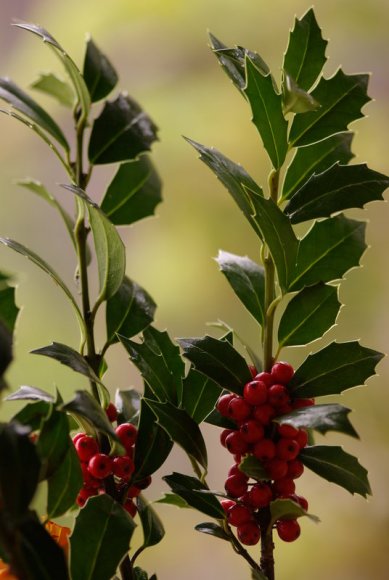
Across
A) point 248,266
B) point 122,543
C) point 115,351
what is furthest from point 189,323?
point 122,543

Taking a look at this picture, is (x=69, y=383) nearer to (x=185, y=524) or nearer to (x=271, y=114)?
(x=185, y=524)

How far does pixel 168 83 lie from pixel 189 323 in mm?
478

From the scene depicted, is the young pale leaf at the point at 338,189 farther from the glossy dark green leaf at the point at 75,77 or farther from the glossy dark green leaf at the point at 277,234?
the glossy dark green leaf at the point at 75,77

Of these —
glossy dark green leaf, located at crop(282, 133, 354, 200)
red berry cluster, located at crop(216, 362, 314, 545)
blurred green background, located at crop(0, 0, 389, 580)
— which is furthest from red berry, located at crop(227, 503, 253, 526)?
blurred green background, located at crop(0, 0, 389, 580)

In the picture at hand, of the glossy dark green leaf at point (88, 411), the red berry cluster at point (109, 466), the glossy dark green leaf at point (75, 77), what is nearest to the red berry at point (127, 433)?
the red berry cluster at point (109, 466)

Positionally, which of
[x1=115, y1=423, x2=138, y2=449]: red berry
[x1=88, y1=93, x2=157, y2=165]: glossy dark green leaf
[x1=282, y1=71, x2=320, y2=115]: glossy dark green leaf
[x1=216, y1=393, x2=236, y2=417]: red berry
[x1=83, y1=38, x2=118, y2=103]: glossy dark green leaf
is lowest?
[x1=115, y1=423, x2=138, y2=449]: red berry

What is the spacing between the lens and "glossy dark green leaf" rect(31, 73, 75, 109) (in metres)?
0.64

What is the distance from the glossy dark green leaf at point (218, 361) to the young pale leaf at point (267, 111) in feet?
0.40

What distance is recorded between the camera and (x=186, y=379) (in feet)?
1.89

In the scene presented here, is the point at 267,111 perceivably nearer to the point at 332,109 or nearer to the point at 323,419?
the point at 332,109

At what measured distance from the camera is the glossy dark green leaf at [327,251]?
0.56 metres

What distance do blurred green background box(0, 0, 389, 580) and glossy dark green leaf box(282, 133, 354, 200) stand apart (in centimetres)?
105

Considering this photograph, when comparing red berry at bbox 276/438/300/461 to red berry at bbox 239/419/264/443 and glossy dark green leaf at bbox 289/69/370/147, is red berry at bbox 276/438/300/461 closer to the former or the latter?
red berry at bbox 239/419/264/443

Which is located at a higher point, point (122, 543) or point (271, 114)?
point (271, 114)
